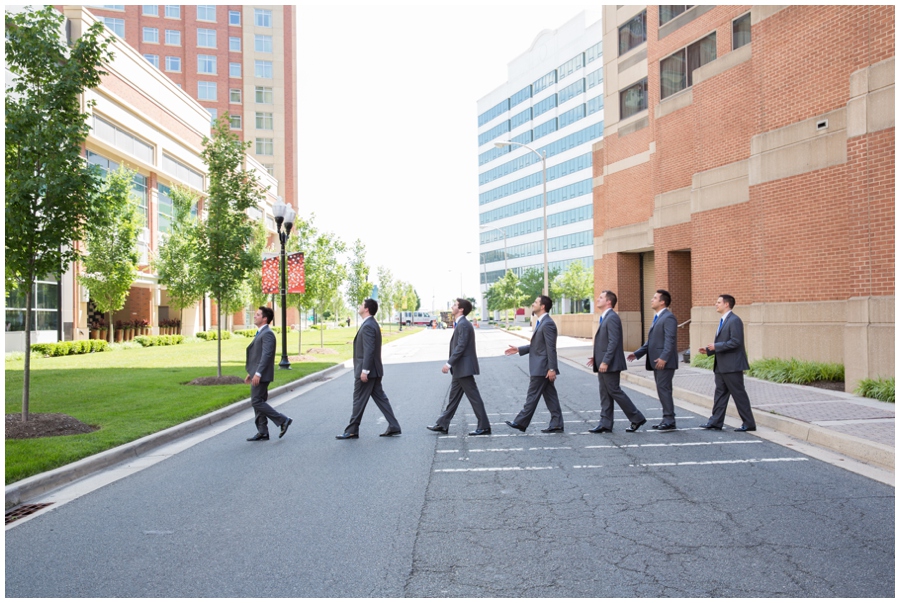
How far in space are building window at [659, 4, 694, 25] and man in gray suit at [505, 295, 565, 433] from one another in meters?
18.5

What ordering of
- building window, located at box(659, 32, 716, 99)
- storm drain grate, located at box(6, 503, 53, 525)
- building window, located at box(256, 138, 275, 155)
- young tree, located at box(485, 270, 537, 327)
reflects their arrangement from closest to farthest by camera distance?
storm drain grate, located at box(6, 503, 53, 525) → building window, located at box(659, 32, 716, 99) → young tree, located at box(485, 270, 537, 327) → building window, located at box(256, 138, 275, 155)

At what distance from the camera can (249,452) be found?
28.5ft

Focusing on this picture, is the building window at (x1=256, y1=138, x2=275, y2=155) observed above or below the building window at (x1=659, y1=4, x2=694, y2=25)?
above

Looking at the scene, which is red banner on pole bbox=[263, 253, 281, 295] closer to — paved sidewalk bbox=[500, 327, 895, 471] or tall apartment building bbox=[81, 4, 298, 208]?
paved sidewalk bbox=[500, 327, 895, 471]

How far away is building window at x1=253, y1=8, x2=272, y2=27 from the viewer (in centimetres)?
7150

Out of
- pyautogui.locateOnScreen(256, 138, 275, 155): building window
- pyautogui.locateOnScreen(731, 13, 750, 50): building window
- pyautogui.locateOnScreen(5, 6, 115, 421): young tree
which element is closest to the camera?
pyautogui.locateOnScreen(5, 6, 115, 421): young tree

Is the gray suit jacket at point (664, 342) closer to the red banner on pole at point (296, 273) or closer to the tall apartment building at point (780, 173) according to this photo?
the tall apartment building at point (780, 173)

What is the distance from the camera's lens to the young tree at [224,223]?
56.9 feet

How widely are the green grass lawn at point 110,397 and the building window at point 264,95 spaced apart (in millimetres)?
52973

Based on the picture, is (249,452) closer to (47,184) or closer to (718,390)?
(47,184)

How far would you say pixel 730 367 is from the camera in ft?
31.0

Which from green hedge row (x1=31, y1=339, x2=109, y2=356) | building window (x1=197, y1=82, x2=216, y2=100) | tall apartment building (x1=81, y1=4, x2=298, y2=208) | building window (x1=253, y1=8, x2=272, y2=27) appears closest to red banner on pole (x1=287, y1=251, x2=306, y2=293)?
green hedge row (x1=31, y1=339, x2=109, y2=356)

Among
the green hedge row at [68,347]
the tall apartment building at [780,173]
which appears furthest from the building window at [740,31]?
the green hedge row at [68,347]

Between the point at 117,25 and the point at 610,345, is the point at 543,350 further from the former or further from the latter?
the point at 117,25
